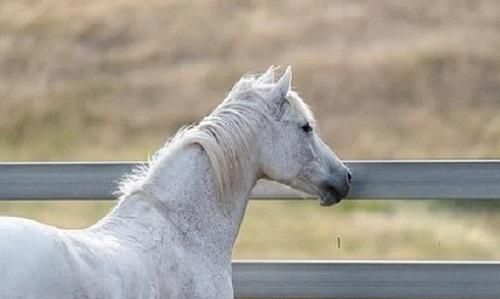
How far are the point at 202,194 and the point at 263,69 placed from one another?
12962 millimetres

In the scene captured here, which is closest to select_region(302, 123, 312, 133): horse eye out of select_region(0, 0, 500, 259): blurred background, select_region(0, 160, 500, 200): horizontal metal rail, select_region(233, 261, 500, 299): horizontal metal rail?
select_region(0, 160, 500, 200): horizontal metal rail

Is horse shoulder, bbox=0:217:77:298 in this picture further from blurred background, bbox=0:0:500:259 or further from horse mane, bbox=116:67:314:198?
blurred background, bbox=0:0:500:259

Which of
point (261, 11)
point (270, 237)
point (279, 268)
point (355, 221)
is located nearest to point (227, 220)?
point (279, 268)

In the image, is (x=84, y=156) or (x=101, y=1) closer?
(x=84, y=156)

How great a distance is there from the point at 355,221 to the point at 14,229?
6.78 meters

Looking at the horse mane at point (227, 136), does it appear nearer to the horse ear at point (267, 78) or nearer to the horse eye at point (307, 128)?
the horse ear at point (267, 78)

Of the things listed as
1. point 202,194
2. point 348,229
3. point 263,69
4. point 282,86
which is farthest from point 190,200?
point 263,69

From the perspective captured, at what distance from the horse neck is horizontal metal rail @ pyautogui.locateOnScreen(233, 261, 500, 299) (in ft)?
2.44

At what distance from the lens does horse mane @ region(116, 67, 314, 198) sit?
5512mm

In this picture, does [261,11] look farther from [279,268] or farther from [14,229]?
[14,229]

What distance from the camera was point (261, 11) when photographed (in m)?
21.5

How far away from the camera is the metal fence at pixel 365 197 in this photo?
6.21 meters

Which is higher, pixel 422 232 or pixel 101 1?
pixel 422 232

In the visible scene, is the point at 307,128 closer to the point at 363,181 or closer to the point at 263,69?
the point at 363,181
